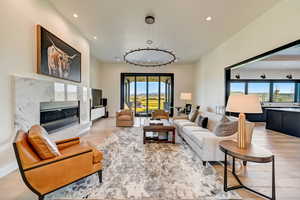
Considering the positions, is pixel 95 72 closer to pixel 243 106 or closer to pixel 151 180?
pixel 151 180

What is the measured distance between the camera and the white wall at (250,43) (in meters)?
2.67

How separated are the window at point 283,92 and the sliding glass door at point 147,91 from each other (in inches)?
236

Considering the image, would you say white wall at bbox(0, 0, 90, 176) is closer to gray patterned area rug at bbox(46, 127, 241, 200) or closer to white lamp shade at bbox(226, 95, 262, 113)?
gray patterned area rug at bbox(46, 127, 241, 200)

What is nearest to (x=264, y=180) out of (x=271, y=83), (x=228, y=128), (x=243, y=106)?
(x=228, y=128)

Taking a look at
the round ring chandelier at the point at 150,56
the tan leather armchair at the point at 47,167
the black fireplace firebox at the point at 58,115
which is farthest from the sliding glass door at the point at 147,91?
the tan leather armchair at the point at 47,167

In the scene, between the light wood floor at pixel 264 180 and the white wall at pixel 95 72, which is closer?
the light wood floor at pixel 264 180

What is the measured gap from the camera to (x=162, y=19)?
144 inches

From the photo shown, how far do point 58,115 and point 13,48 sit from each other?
1.83 metres

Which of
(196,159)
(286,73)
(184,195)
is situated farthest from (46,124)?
(286,73)

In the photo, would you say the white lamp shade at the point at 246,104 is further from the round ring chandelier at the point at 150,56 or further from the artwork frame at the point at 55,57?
the artwork frame at the point at 55,57

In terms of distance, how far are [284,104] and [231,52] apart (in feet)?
18.9

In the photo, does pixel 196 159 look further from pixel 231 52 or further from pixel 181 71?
pixel 181 71

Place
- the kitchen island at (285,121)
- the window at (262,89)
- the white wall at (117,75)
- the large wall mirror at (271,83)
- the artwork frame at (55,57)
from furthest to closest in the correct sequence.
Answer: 1. the white wall at (117,75)
2. the window at (262,89)
3. the large wall mirror at (271,83)
4. the kitchen island at (285,121)
5. the artwork frame at (55,57)

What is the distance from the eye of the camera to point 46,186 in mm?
1494
